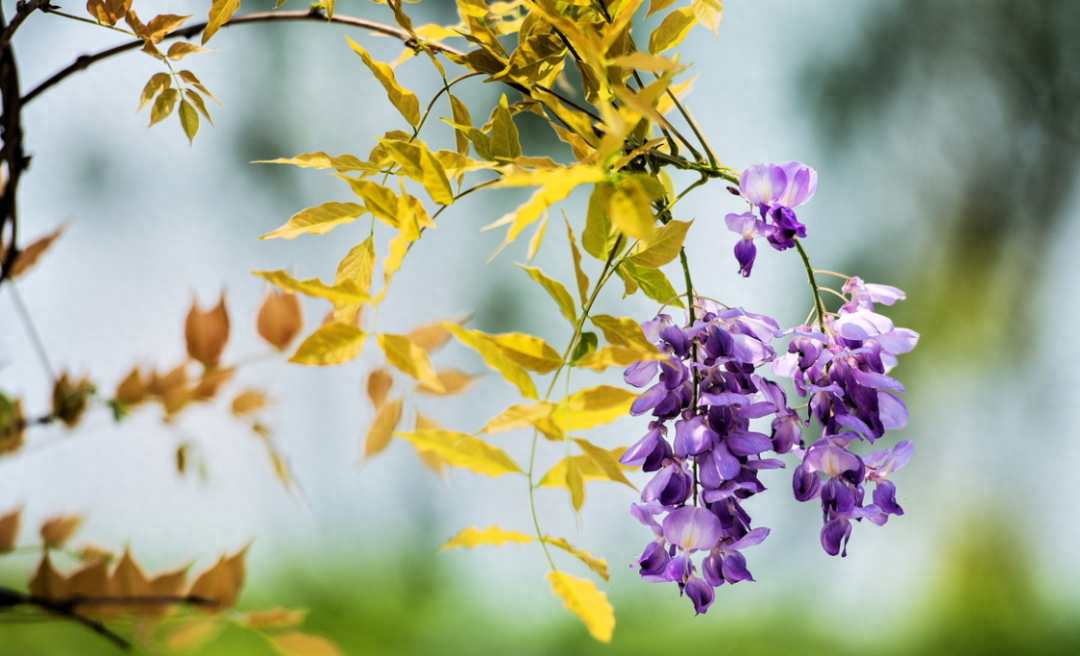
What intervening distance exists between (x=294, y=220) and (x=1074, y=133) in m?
2.81

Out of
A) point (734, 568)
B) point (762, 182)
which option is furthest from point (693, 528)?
point (762, 182)

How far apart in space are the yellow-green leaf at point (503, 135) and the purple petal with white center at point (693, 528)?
155mm

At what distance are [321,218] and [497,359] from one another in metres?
0.09

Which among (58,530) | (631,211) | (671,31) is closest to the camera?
(631,211)

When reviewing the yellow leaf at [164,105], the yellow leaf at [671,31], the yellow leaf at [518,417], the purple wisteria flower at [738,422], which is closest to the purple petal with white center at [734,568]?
the purple wisteria flower at [738,422]

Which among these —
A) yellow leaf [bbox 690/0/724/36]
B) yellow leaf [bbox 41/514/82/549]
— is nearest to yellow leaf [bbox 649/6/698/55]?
yellow leaf [bbox 690/0/724/36]

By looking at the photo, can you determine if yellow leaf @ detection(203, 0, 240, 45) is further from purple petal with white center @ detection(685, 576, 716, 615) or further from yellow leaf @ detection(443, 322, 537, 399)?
purple petal with white center @ detection(685, 576, 716, 615)

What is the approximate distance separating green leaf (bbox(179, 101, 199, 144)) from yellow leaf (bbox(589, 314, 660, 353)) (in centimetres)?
21

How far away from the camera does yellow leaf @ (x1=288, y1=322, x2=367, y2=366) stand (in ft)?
0.90

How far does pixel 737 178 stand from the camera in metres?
0.31

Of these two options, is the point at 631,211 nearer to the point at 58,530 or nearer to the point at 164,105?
the point at 164,105

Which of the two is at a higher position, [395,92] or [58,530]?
[395,92]

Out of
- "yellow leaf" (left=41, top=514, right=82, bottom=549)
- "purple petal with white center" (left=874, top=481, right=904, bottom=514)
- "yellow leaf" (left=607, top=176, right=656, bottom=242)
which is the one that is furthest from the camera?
"yellow leaf" (left=41, top=514, right=82, bottom=549)

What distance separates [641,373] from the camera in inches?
12.5
